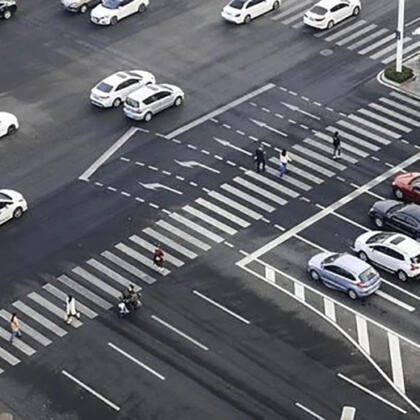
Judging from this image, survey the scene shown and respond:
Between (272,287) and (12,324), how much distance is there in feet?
48.4

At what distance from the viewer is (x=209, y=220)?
7950cm

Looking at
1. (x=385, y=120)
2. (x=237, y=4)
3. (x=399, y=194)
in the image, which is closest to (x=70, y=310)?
(x=399, y=194)

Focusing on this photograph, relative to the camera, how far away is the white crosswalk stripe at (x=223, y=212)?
79.1m

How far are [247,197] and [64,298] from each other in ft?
47.5

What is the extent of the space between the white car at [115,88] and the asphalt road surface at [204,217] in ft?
2.78

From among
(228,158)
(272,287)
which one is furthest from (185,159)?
(272,287)

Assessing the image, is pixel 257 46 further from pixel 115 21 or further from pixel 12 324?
pixel 12 324

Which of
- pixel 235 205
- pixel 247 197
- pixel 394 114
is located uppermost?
pixel 235 205

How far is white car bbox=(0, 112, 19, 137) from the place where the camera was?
89.7m

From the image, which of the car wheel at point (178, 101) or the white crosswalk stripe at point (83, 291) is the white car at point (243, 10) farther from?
the white crosswalk stripe at point (83, 291)

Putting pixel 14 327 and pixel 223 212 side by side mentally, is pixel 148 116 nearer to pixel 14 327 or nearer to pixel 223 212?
pixel 223 212

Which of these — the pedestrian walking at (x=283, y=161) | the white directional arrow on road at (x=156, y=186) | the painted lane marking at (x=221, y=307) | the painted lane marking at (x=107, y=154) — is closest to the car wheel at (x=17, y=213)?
the painted lane marking at (x=107, y=154)

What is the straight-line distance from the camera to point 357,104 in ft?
299

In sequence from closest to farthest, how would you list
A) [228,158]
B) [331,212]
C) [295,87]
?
[331,212] → [228,158] → [295,87]
